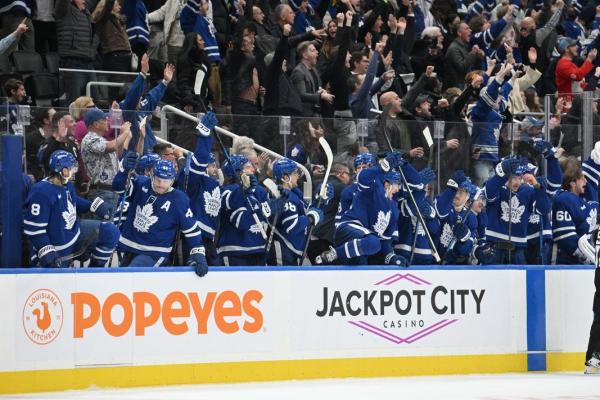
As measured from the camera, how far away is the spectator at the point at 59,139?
9.27 meters

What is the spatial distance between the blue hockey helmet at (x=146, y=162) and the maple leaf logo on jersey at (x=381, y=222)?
178 centimetres

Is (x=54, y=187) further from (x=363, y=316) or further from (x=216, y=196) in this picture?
(x=363, y=316)

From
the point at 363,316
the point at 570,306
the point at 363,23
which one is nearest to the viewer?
the point at 363,316

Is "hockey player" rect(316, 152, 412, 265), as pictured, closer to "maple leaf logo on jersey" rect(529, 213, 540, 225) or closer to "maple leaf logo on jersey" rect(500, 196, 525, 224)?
"maple leaf logo on jersey" rect(500, 196, 525, 224)

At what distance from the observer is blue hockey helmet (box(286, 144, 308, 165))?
1063 cm

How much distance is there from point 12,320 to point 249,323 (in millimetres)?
1703

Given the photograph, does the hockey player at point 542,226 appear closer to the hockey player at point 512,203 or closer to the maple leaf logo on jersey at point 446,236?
the hockey player at point 512,203

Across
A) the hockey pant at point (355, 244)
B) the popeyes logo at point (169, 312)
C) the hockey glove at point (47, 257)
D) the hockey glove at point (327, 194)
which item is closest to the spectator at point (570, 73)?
the hockey glove at point (327, 194)

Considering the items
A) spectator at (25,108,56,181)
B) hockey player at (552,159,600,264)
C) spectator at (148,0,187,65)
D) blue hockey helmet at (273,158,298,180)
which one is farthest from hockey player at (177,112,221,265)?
spectator at (148,0,187,65)

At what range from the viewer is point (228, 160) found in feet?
33.8

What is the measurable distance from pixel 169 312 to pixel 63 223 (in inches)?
35.9

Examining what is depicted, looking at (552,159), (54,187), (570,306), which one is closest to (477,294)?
(570,306)

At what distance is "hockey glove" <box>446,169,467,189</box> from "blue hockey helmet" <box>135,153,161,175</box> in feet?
8.38

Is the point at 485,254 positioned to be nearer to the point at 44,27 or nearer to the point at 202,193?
the point at 202,193
